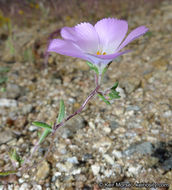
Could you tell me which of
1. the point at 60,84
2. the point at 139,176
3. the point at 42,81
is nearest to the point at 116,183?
the point at 139,176

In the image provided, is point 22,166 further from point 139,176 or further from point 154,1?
point 154,1

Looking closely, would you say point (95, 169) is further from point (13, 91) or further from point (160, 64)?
Answer: point (160, 64)

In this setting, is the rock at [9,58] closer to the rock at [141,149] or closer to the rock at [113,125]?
the rock at [113,125]

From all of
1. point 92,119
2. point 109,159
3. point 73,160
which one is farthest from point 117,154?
point 92,119

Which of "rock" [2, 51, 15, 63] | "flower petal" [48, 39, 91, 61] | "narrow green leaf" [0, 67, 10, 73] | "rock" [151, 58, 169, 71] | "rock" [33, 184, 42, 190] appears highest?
"rock" [2, 51, 15, 63]

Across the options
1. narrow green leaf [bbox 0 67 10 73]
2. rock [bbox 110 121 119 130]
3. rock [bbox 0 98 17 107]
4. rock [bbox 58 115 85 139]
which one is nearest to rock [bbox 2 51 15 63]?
narrow green leaf [bbox 0 67 10 73]

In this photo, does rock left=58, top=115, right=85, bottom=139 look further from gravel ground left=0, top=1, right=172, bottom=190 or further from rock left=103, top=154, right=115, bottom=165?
rock left=103, top=154, right=115, bottom=165
